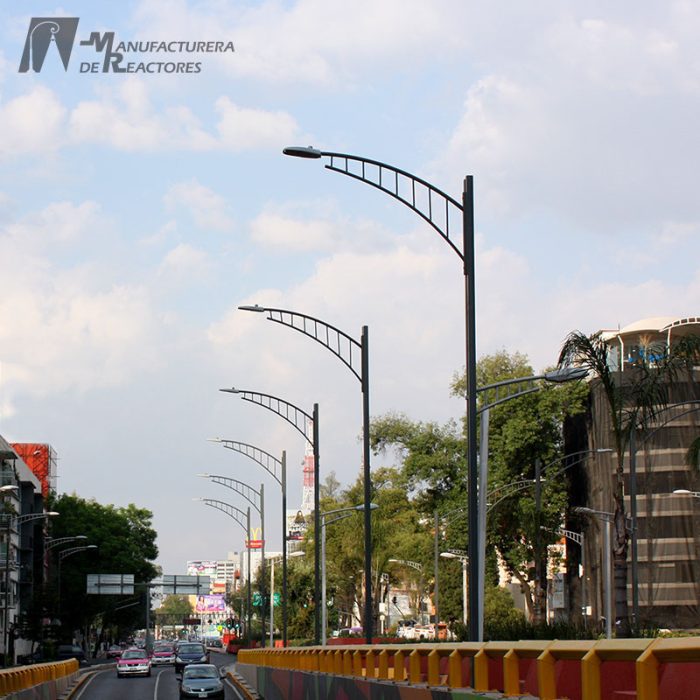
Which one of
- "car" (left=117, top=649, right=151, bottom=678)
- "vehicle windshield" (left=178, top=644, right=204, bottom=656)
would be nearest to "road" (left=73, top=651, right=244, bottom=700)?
"car" (left=117, top=649, right=151, bottom=678)

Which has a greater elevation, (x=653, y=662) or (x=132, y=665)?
(x=653, y=662)

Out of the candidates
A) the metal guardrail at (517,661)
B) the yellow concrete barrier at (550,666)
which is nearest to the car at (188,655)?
the metal guardrail at (517,661)

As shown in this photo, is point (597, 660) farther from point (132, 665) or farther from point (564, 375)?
point (132, 665)

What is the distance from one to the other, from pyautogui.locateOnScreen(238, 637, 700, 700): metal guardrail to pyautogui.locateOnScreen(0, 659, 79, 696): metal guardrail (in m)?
7.25

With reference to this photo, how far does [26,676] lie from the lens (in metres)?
34.0

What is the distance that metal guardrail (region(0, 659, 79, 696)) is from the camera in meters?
28.6

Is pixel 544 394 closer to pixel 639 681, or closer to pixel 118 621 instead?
pixel 639 681

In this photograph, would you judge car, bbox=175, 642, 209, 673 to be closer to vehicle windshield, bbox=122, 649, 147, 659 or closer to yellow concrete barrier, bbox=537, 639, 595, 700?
vehicle windshield, bbox=122, 649, 147, 659

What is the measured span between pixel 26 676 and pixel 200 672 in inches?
608

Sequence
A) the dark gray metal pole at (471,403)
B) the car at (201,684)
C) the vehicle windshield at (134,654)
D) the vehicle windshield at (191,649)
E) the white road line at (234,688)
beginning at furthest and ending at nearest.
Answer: the vehicle windshield at (191,649) → the vehicle windshield at (134,654) → the white road line at (234,688) → the car at (201,684) → the dark gray metal pole at (471,403)

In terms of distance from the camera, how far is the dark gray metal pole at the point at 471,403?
71.6 ft

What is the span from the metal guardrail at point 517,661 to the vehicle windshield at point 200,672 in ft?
76.0

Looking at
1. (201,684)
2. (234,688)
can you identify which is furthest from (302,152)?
(234,688)

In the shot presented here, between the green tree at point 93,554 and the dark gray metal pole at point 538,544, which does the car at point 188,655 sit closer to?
the dark gray metal pole at point 538,544
